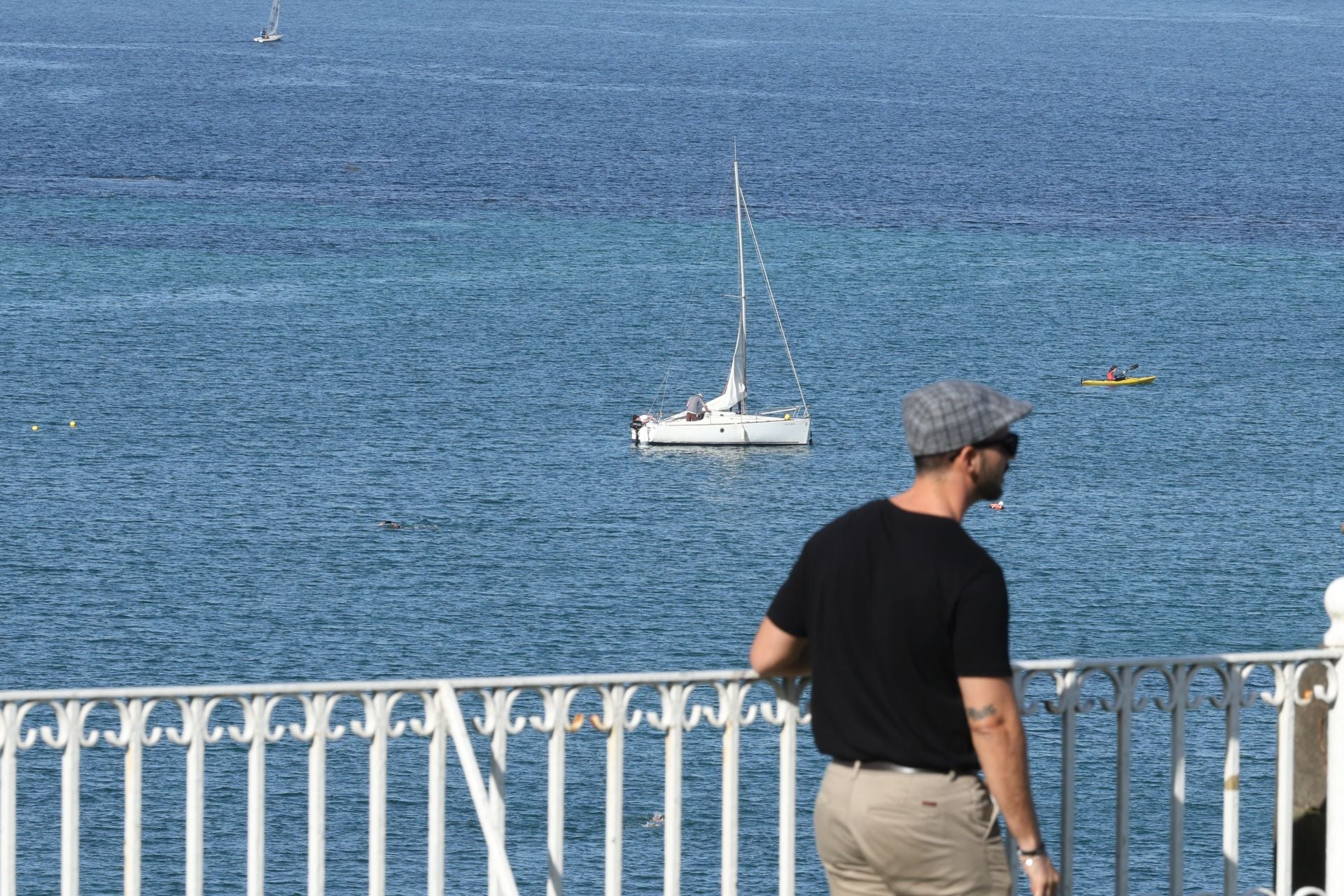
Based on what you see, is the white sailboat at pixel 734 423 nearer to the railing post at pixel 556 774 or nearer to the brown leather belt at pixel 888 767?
the railing post at pixel 556 774

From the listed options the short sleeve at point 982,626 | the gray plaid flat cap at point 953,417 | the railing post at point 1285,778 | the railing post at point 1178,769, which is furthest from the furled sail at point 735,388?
the short sleeve at point 982,626

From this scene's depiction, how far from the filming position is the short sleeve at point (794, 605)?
561 centimetres

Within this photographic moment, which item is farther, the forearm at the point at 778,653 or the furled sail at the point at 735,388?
the furled sail at the point at 735,388

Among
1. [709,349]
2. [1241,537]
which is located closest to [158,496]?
[709,349]

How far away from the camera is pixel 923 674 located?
18.0 ft

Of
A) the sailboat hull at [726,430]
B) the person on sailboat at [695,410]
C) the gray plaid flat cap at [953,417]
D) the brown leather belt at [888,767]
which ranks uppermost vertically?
the gray plaid flat cap at [953,417]

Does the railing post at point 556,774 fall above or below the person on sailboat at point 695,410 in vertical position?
above

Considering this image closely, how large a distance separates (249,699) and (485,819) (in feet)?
2.53

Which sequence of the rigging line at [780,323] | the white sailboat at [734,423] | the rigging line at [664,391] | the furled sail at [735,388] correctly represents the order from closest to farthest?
the white sailboat at [734,423]
the furled sail at [735,388]
the rigging line at [780,323]
the rigging line at [664,391]

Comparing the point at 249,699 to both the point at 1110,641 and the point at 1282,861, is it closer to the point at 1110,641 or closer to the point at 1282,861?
the point at 1282,861

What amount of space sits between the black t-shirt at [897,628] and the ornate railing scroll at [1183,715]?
90cm

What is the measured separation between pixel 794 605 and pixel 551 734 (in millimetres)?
948

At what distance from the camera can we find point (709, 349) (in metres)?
115

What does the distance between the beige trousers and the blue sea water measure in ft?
174
